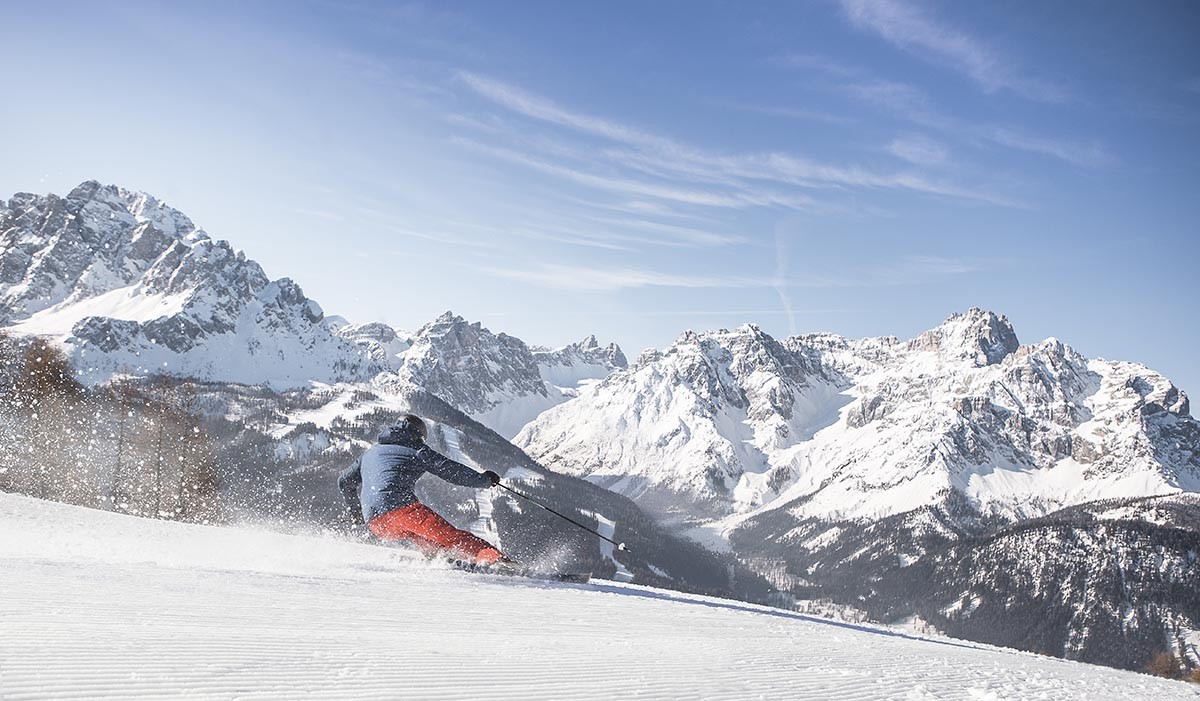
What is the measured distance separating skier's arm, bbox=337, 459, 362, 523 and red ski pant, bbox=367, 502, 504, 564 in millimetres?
910

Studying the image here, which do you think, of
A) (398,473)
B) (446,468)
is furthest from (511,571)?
(398,473)

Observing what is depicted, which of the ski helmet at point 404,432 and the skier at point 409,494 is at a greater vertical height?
the ski helmet at point 404,432

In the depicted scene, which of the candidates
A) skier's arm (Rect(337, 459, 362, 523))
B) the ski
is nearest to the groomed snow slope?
the ski

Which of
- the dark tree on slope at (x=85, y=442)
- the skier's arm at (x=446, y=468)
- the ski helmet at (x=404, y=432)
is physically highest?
the ski helmet at (x=404, y=432)

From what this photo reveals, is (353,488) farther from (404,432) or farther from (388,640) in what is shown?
(388,640)

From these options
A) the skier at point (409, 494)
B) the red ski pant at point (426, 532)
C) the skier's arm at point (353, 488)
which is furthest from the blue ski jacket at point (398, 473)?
the skier's arm at point (353, 488)

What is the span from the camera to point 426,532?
46.7 feet

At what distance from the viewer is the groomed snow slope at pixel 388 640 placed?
5.40 m

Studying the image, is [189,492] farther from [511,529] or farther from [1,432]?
[511,529]

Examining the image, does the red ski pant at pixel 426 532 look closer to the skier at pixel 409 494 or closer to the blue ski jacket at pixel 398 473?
the skier at pixel 409 494

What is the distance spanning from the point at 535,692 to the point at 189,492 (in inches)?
1661

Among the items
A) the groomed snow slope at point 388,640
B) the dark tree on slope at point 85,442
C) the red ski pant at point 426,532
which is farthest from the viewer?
the dark tree on slope at point 85,442

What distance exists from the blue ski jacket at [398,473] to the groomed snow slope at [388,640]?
4.16 feet

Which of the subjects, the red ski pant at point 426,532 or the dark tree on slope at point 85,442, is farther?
the dark tree on slope at point 85,442
